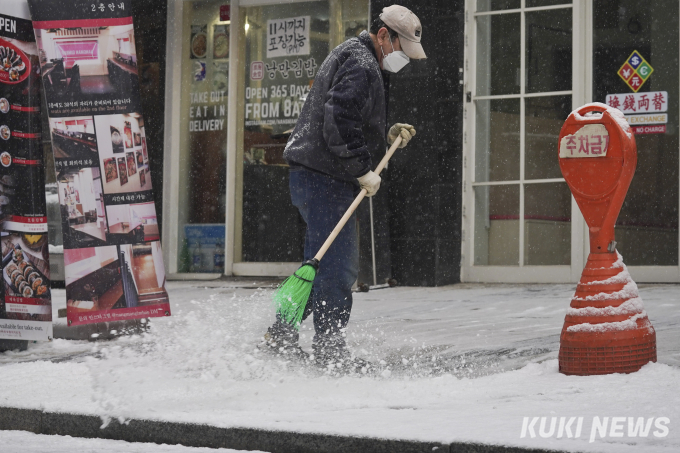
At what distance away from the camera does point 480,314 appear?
6.64 meters

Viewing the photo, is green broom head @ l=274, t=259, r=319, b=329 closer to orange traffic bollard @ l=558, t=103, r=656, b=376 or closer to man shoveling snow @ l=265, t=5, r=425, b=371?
man shoveling snow @ l=265, t=5, r=425, b=371

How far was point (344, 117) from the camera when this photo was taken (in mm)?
4414

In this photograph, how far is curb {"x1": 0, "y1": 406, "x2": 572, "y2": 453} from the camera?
9.93 ft

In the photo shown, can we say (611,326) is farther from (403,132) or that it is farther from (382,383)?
(403,132)

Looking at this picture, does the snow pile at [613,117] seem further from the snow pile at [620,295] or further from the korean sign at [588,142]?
the snow pile at [620,295]

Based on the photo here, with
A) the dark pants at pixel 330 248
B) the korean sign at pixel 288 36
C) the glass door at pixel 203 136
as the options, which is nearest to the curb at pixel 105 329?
the dark pants at pixel 330 248

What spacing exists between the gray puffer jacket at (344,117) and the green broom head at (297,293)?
0.52 meters

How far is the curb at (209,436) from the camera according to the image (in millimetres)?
3028

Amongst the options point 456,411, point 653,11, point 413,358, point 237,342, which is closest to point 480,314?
point 413,358

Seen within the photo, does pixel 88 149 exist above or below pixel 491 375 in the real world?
above

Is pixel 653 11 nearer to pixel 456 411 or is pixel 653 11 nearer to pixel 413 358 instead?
pixel 413 358

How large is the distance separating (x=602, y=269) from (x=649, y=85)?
16.0 feet

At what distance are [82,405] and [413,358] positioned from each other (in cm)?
184

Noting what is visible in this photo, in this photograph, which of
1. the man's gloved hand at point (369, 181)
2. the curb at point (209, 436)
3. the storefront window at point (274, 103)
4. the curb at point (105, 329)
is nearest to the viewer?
the curb at point (209, 436)
